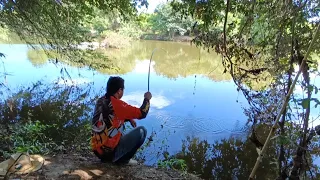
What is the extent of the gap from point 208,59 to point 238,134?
29.9 feet

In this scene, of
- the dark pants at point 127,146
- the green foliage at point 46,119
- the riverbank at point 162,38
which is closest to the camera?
the dark pants at point 127,146

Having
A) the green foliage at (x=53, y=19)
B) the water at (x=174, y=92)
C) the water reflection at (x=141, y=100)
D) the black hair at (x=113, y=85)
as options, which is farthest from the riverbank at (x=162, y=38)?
the black hair at (x=113, y=85)

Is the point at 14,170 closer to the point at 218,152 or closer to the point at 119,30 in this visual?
the point at 218,152

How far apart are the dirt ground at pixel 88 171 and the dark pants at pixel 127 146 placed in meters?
0.08

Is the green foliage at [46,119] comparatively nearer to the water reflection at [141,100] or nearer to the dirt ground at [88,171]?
the dirt ground at [88,171]

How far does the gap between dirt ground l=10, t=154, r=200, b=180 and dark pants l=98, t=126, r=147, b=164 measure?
77 mm

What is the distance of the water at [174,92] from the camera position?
5559 millimetres

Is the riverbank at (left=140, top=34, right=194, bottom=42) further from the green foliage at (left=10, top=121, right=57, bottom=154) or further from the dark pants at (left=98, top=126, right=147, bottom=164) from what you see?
the dark pants at (left=98, top=126, right=147, bottom=164)

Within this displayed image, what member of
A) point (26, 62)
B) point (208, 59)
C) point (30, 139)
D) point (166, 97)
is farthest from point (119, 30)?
point (30, 139)

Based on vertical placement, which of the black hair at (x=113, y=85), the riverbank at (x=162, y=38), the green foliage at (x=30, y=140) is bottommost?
the green foliage at (x=30, y=140)

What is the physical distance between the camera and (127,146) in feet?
8.89

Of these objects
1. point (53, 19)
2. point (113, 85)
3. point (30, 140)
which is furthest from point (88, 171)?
point (53, 19)

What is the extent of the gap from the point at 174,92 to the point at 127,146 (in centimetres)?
575

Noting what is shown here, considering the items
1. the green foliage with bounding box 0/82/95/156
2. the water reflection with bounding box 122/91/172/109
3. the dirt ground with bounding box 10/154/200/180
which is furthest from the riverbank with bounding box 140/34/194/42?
the dirt ground with bounding box 10/154/200/180
